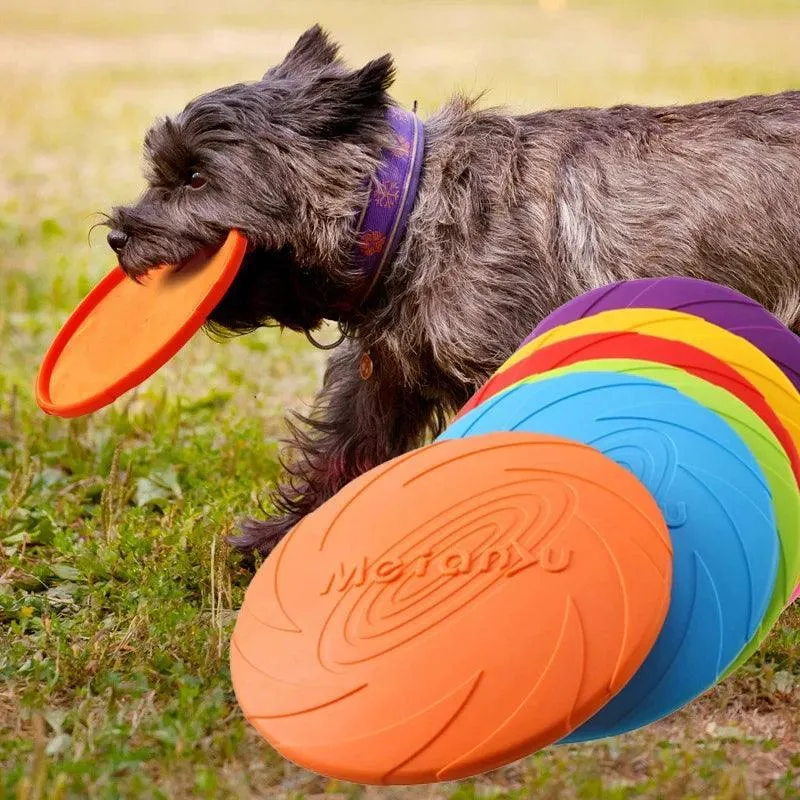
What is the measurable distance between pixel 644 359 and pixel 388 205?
95 centimetres

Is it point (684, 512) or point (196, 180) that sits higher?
point (196, 180)

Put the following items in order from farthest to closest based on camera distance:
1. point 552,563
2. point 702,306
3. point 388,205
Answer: point 388,205, point 702,306, point 552,563

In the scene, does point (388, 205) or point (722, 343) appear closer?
point (722, 343)

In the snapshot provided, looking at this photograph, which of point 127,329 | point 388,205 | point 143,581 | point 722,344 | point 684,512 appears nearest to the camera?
point 684,512

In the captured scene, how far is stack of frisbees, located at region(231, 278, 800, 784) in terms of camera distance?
2.66 metres

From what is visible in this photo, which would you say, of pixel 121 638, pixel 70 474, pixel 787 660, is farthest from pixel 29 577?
pixel 787 660

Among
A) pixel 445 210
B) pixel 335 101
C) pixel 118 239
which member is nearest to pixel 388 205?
pixel 445 210

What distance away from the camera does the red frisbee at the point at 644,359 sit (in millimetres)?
3189

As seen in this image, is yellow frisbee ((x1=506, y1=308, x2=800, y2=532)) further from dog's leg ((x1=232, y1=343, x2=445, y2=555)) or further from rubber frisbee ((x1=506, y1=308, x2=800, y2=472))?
dog's leg ((x1=232, y1=343, x2=445, y2=555))

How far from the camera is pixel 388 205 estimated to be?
380 cm

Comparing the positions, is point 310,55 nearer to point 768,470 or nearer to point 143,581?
point 143,581

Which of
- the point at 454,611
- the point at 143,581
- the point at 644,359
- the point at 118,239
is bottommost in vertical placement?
the point at 143,581

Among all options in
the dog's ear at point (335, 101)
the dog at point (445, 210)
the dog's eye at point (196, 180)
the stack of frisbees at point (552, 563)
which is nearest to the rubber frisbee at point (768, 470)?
the stack of frisbees at point (552, 563)

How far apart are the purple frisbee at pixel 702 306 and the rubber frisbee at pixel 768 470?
0.25m
